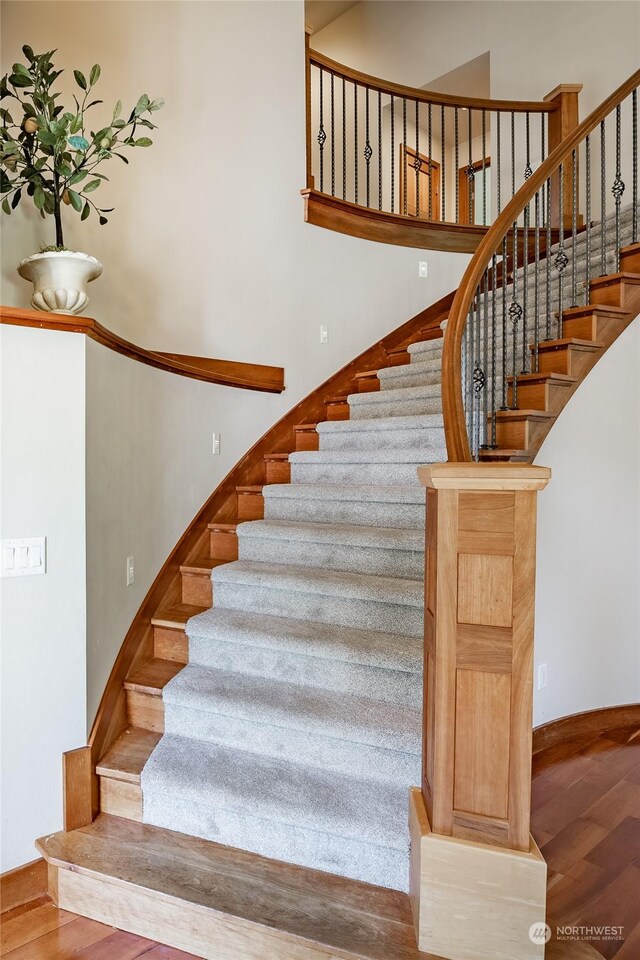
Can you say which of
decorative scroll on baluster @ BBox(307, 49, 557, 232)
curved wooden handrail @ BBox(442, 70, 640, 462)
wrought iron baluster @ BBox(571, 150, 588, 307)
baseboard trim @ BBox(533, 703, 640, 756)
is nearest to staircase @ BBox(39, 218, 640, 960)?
wrought iron baluster @ BBox(571, 150, 588, 307)

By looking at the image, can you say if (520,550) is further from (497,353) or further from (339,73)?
(339,73)

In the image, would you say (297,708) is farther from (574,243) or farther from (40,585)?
(574,243)

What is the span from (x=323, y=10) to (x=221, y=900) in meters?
7.03

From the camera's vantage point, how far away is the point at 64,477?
175 centimetres

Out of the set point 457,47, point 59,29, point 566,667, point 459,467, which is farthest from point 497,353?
point 457,47

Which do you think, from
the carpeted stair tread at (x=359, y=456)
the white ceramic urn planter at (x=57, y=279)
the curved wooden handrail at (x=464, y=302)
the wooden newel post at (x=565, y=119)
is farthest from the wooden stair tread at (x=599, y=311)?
the white ceramic urn planter at (x=57, y=279)

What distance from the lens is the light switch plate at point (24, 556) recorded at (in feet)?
5.41

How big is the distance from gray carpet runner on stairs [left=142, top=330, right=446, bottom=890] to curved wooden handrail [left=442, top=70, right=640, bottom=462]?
24.5 inches

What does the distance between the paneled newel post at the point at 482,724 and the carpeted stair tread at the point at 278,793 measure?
23 cm

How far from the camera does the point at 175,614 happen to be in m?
2.39

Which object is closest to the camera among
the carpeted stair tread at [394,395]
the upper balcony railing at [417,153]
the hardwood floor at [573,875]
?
the hardwood floor at [573,875]

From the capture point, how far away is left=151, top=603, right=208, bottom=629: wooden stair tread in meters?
2.31

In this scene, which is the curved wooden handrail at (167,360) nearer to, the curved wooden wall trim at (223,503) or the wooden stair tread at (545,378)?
the curved wooden wall trim at (223,503)

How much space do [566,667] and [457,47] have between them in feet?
17.6
